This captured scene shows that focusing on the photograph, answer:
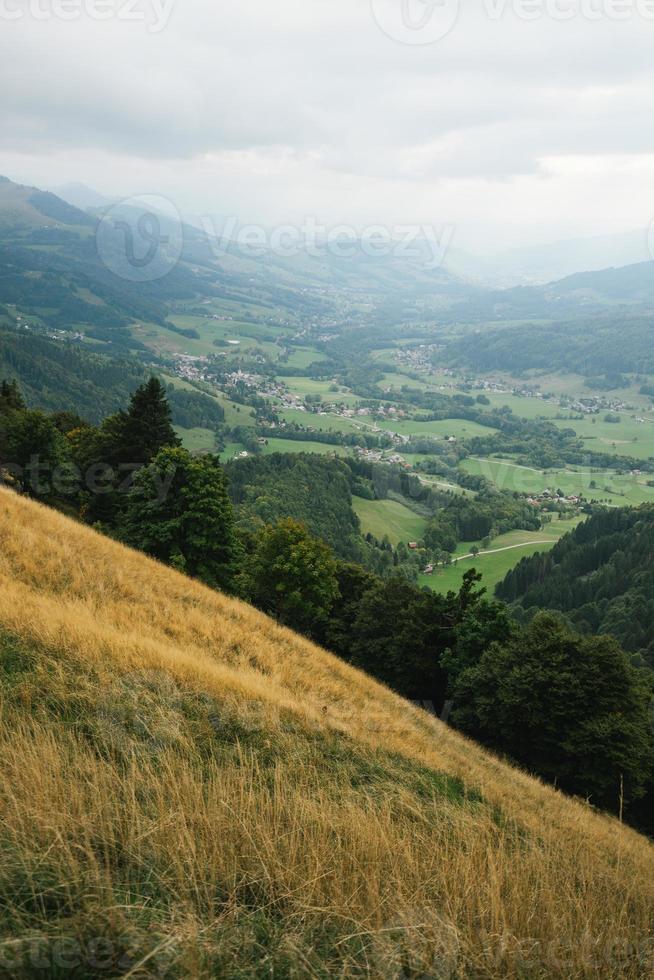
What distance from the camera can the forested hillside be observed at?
82.4 metres

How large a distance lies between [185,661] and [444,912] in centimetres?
498

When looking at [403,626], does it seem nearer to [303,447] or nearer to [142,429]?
[142,429]

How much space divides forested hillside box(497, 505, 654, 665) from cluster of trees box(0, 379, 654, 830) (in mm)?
55688

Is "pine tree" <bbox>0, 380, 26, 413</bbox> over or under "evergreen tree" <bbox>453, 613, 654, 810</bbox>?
over

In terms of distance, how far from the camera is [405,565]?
10844 cm

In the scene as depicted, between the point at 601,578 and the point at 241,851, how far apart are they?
109 meters

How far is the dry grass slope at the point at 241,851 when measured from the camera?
2924 mm

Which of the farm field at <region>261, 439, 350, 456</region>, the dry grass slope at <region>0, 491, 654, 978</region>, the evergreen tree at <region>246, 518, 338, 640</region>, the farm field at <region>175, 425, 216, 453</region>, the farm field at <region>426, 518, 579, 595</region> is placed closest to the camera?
the dry grass slope at <region>0, 491, 654, 978</region>

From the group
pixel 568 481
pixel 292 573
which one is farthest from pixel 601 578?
pixel 568 481

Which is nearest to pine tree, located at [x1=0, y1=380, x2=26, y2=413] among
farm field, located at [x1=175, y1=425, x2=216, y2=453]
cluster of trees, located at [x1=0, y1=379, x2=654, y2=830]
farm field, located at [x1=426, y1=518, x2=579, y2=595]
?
cluster of trees, located at [x1=0, y1=379, x2=654, y2=830]

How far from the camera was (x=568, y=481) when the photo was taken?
18150cm

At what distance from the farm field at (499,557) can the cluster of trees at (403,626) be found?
2717 inches

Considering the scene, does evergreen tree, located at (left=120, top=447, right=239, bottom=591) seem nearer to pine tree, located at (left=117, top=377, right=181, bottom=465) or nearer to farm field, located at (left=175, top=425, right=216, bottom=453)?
pine tree, located at (left=117, top=377, right=181, bottom=465)

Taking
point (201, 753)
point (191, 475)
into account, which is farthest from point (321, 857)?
point (191, 475)
